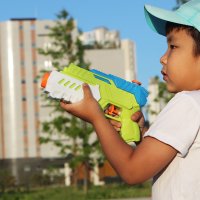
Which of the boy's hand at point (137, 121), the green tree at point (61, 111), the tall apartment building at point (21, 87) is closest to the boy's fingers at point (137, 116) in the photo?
the boy's hand at point (137, 121)

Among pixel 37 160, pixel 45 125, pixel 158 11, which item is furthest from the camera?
pixel 37 160

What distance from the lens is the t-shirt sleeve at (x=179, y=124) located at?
1.86 m

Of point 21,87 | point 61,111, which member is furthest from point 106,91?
point 21,87

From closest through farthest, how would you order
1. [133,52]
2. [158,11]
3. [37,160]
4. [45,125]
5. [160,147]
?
[160,147] → [158,11] → [45,125] → [37,160] → [133,52]

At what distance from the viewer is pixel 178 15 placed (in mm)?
1946

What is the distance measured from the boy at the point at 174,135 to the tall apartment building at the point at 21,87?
5479cm

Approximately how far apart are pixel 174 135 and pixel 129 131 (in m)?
0.27

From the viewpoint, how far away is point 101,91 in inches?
81.5

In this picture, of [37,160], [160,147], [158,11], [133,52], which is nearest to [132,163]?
[160,147]

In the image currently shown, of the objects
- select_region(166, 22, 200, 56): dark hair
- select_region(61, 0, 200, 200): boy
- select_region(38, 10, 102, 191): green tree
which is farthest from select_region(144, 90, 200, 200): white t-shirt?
select_region(38, 10, 102, 191): green tree

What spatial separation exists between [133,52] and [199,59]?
87.2 metres

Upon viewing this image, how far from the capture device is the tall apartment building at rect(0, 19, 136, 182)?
2234 inches

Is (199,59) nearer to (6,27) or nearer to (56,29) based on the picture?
(56,29)

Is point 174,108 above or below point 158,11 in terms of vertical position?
below
